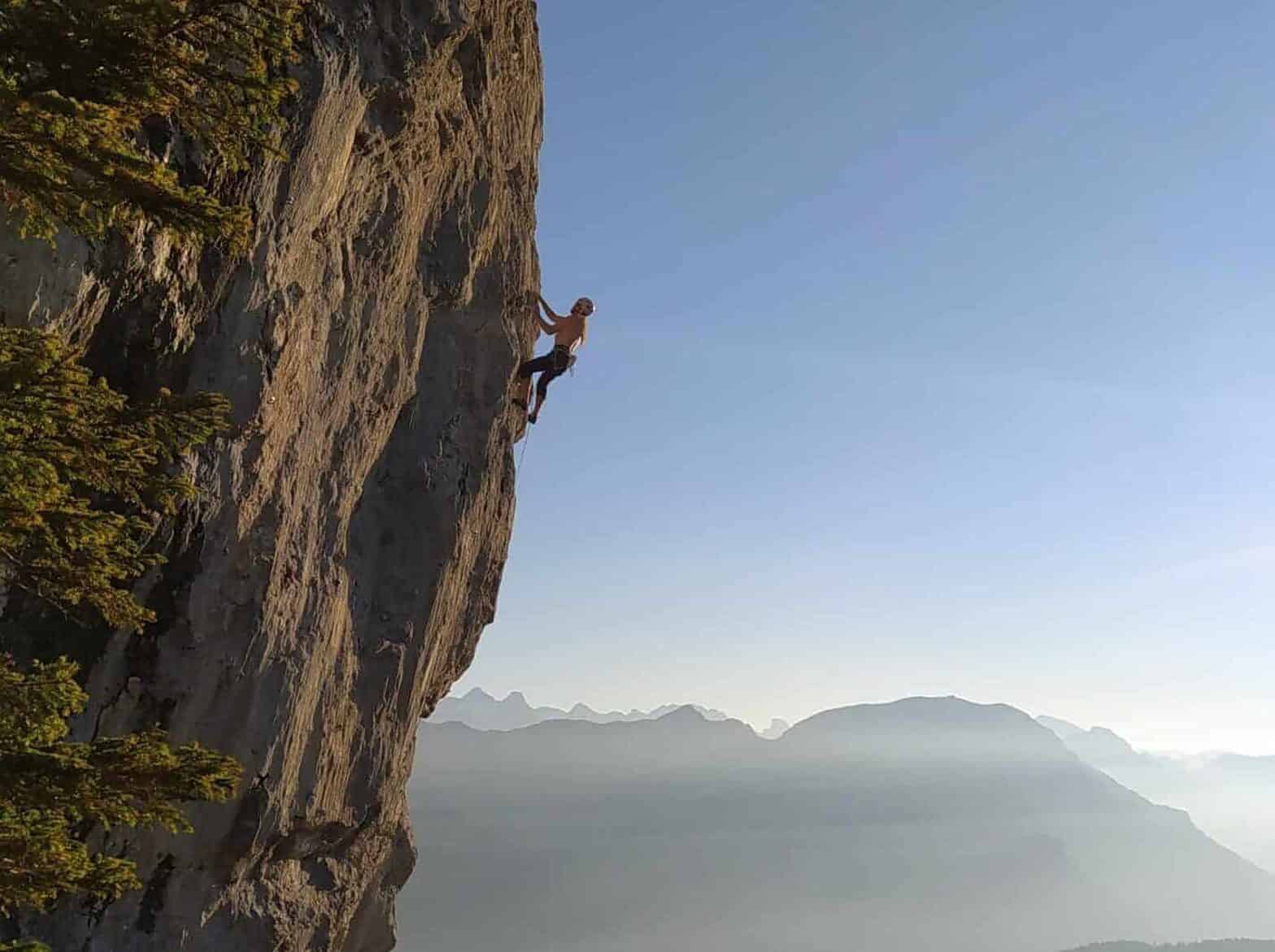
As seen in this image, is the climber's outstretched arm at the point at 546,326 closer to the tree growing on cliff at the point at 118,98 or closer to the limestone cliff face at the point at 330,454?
the limestone cliff face at the point at 330,454

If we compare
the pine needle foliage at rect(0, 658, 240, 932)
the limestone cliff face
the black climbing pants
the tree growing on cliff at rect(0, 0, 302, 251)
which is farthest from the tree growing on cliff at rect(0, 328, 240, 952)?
the black climbing pants

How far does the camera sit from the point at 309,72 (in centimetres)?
1209

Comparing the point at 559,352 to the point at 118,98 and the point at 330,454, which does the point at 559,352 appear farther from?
the point at 118,98

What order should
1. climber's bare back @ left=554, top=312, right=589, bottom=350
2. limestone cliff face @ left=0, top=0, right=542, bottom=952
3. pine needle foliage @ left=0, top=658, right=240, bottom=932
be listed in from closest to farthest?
pine needle foliage @ left=0, top=658, right=240, bottom=932, limestone cliff face @ left=0, top=0, right=542, bottom=952, climber's bare back @ left=554, top=312, right=589, bottom=350

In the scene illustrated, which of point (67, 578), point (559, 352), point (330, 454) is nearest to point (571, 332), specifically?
point (559, 352)

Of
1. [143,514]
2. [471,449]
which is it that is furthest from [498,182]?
[143,514]

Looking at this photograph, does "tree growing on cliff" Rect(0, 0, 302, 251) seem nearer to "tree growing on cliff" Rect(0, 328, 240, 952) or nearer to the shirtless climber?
"tree growing on cliff" Rect(0, 328, 240, 952)

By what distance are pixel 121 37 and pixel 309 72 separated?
7.38m

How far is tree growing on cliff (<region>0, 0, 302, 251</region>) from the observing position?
507cm

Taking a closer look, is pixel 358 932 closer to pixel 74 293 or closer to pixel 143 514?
pixel 143 514

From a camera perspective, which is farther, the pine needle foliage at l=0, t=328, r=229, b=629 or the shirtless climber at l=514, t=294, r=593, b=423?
the shirtless climber at l=514, t=294, r=593, b=423

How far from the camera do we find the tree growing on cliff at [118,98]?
5.07m

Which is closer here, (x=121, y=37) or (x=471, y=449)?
(x=121, y=37)

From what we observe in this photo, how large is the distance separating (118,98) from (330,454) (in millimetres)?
9183
